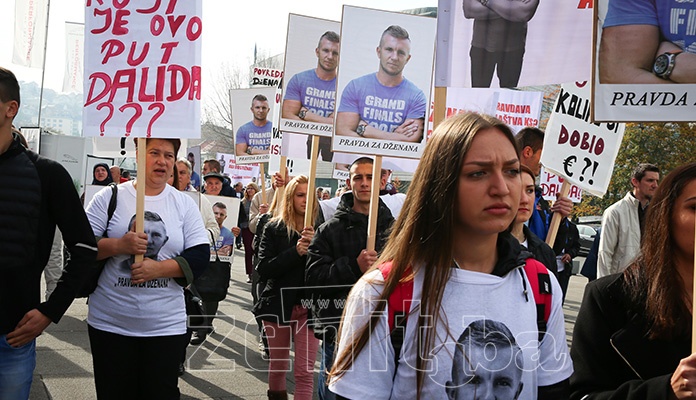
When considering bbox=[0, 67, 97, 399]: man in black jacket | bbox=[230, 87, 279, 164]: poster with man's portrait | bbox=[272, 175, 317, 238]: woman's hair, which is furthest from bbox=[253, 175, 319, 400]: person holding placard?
bbox=[230, 87, 279, 164]: poster with man's portrait

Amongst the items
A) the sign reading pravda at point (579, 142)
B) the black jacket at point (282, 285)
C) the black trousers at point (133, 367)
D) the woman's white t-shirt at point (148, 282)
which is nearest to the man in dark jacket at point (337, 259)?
the black jacket at point (282, 285)

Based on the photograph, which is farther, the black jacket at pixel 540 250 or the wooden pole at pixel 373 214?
the wooden pole at pixel 373 214

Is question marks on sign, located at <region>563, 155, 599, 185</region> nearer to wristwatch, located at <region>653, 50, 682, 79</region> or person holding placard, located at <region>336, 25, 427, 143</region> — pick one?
person holding placard, located at <region>336, 25, 427, 143</region>

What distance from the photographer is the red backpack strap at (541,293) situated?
7.59 feet

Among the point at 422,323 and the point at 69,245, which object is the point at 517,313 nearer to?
the point at 422,323

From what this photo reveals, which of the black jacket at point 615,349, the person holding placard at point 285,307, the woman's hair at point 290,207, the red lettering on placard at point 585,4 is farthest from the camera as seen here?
the woman's hair at point 290,207

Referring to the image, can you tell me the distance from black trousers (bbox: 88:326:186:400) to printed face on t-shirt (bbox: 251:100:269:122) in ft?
27.5

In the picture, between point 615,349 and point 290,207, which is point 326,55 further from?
point 615,349

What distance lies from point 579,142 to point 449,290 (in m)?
4.95

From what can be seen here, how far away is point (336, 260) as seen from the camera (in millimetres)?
5066

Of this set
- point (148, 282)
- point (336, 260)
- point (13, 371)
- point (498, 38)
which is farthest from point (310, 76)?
point (13, 371)

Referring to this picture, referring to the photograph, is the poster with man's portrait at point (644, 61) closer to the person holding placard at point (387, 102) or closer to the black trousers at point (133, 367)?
the person holding placard at point (387, 102)

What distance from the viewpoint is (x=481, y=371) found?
2186 mm

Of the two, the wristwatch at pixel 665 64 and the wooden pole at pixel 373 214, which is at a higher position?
the wristwatch at pixel 665 64
